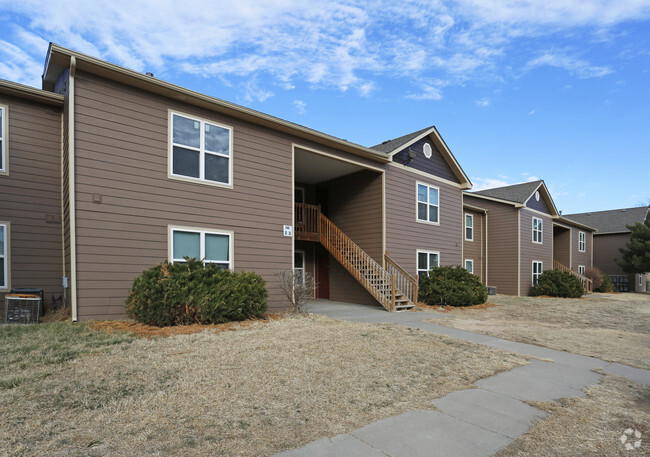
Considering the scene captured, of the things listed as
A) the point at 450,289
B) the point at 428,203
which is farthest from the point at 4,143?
the point at 428,203

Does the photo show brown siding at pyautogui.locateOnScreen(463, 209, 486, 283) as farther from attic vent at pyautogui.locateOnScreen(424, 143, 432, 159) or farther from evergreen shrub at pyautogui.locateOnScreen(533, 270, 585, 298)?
attic vent at pyautogui.locateOnScreen(424, 143, 432, 159)

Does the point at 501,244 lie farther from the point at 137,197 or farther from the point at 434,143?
the point at 137,197

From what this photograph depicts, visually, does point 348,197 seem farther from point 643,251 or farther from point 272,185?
point 643,251

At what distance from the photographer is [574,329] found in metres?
9.38

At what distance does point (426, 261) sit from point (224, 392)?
12478mm

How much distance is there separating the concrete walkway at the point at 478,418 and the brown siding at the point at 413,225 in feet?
26.2

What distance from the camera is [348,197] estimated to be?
49.2ft

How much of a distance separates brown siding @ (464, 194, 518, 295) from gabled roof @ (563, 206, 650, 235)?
17.5m

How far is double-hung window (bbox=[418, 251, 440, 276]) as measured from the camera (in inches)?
594

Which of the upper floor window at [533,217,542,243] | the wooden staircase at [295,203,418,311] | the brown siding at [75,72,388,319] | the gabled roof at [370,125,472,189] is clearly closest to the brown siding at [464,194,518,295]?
the upper floor window at [533,217,542,243]

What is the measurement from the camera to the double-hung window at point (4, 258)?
27.5 ft

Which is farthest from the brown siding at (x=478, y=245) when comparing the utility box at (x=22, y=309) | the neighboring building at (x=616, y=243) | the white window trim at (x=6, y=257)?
the white window trim at (x=6, y=257)

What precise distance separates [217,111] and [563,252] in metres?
28.4

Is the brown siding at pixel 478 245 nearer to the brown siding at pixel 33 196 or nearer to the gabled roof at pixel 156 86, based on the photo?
the gabled roof at pixel 156 86
